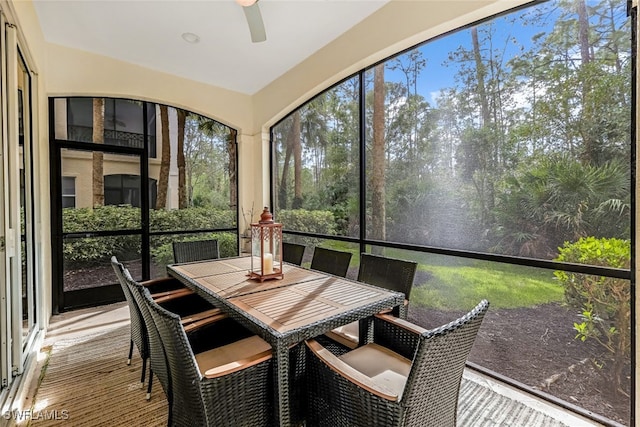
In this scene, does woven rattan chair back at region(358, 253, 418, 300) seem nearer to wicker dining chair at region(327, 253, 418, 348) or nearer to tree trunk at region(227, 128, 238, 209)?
wicker dining chair at region(327, 253, 418, 348)

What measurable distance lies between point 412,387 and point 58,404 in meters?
2.38

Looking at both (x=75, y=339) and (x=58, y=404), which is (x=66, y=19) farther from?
(x=58, y=404)

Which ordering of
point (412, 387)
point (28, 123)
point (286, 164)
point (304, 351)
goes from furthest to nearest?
1. point (286, 164)
2. point (28, 123)
3. point (304, 351)
4. point (412, 387)

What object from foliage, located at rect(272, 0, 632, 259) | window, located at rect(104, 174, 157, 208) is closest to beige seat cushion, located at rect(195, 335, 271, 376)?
foliage, located at rect(272, 0, 632, 259)

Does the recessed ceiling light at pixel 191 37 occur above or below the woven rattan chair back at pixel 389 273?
above

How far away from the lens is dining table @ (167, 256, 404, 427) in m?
1.45

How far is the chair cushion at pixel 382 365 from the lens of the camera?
150 centimetres

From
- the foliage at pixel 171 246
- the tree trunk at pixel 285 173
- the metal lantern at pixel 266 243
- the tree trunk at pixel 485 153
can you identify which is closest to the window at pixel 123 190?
the foliage at pixel 171 246

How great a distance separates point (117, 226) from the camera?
4102mm

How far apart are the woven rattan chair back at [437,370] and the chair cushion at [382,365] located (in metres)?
0.20

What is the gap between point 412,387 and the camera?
3.75 feet

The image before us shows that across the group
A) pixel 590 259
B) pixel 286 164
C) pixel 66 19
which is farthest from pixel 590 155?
pixel 66 19

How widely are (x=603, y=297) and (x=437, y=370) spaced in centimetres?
147

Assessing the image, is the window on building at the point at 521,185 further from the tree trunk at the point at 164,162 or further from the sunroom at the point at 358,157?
the tree trunk at the point at 164,162
